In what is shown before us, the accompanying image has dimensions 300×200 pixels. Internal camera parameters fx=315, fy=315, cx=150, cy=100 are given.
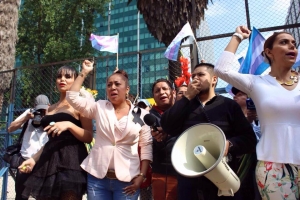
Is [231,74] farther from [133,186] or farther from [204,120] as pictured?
[133,186]

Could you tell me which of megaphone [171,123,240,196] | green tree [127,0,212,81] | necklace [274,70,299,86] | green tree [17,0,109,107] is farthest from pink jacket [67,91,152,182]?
green tree [17,0,109,107]

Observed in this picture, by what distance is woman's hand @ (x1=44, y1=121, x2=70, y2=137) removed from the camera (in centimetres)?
257

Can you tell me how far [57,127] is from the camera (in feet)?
8.48

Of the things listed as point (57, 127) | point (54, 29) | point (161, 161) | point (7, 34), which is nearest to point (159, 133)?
point (161, 161)

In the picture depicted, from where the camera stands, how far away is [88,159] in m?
2.71

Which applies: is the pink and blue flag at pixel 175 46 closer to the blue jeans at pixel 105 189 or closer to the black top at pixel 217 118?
the black top at pixel 217 118

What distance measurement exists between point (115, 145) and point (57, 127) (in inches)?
19.7

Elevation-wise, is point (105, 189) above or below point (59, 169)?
below

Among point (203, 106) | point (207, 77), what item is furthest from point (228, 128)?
point (207, 77)

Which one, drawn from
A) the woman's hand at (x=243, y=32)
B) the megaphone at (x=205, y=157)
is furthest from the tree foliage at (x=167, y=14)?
the megaphone at (x=205, y=157)

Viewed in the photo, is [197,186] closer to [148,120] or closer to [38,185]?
[148,120]

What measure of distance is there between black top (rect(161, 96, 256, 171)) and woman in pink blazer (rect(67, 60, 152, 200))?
41cm

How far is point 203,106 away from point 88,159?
1083mm

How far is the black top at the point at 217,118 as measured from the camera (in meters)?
2.35
